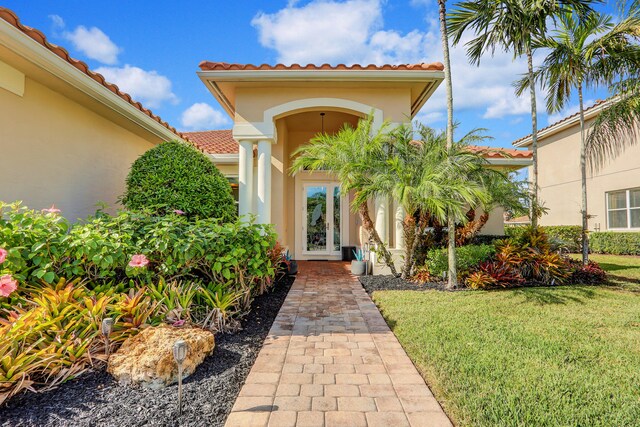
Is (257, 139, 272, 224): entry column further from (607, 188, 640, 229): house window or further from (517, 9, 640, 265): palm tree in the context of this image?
(607, 188, 640, 229): house window

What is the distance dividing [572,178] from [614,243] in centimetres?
416

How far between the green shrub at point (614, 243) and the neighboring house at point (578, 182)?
859mm

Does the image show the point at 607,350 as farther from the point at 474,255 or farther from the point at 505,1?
the point at 505,1

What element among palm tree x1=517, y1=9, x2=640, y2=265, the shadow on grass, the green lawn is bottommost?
the green lawn

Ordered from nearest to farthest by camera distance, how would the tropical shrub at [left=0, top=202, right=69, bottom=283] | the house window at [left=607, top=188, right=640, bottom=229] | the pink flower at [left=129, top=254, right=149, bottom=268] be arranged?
the tropical shrub at [left=0, top=202, right=69, bottom=283] → the pink flower at [left=129, top=254, right=149, bottom=268] → the house window at [left=607, top=188, right=640, bottom=229]

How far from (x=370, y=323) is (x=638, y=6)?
10337 millimetres

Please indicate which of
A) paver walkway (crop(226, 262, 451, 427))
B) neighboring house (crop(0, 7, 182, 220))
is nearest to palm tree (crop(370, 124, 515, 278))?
paver walkway (crop(226, 262, 451, 427))


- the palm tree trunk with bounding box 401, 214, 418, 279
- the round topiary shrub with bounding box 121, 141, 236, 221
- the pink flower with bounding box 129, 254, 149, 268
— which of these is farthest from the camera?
the palm tree trunk with bounding box 401, 214, 418, 279

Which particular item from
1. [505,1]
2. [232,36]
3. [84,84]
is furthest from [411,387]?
[232,36]

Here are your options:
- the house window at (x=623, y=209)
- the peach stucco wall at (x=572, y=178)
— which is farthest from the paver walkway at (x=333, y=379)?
the peach stucco wall at (x=572, y=178)

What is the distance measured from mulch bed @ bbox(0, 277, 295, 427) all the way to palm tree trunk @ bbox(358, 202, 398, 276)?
5101 mm

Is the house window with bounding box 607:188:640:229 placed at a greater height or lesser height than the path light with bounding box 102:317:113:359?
greater

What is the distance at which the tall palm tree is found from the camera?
25.3 ft

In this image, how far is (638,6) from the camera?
813cm
